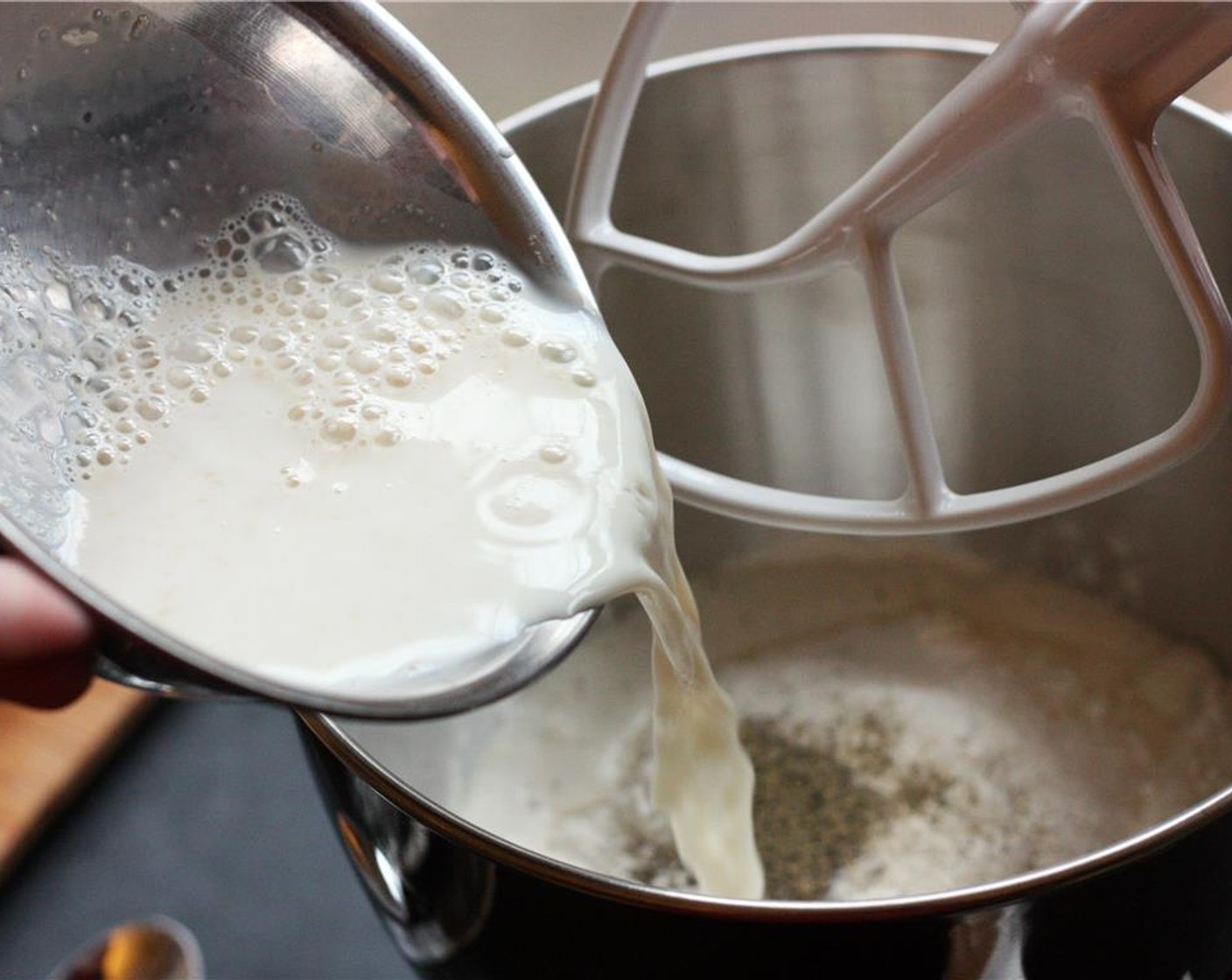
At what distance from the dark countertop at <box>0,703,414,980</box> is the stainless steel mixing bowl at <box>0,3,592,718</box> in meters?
0.25

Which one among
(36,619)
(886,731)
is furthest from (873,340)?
(36,619)

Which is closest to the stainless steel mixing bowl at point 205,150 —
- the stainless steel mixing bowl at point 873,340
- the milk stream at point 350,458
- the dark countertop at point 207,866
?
the milk stream at point 350,458

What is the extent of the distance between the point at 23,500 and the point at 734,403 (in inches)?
15.3

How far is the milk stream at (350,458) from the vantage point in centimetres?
35

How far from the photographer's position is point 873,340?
672 millimetres

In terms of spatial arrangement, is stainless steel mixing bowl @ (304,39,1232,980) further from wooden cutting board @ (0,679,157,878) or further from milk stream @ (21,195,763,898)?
wooden cutting board @ (0,679,157,878)

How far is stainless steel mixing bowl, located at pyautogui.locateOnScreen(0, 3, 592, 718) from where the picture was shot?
402 millimetres

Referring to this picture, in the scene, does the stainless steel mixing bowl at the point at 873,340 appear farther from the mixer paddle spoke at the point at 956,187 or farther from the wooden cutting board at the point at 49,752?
the wooden cutting board at the point at 49,752

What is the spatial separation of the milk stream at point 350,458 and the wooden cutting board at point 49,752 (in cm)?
31

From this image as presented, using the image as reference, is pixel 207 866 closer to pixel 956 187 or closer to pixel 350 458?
pixel 350 458

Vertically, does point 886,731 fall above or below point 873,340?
below

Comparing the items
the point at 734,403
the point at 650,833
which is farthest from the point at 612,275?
the point at 650,833

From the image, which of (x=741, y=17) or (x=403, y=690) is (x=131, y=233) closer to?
(x=403, y=690)

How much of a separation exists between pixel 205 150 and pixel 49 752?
35 cm
